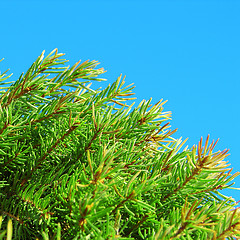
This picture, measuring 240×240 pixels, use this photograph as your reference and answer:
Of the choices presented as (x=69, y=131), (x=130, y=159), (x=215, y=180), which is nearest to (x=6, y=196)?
(x=69, y=131)

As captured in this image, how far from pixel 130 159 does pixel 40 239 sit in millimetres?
390

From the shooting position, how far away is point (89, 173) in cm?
88

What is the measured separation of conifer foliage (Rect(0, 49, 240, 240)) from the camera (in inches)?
32.4

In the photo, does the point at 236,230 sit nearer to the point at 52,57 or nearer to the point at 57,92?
the point at 57,92

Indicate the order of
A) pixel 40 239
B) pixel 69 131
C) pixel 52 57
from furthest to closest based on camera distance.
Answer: pixel 52 57 < pixel 69 131 < pixel 40 239

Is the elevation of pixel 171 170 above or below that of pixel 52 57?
below

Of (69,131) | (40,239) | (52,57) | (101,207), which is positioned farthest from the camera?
(52,57)

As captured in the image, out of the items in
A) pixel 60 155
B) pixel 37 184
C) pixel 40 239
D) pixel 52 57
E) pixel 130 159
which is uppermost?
pixel 52 57

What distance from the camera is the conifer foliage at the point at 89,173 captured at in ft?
2.70

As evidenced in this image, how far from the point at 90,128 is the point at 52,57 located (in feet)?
1.01

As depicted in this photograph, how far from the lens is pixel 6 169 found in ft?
3.59

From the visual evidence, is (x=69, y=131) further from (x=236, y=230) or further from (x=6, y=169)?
(x=236, y=230)

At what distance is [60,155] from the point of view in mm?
1057

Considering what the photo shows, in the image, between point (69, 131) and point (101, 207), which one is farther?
point (69, 131)
